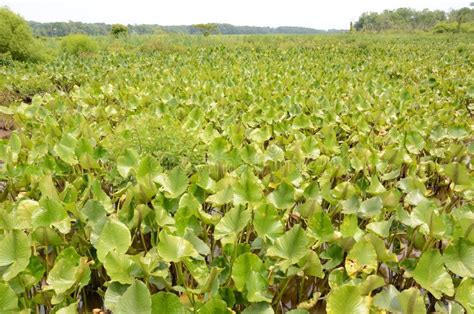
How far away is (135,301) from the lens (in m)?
1.19

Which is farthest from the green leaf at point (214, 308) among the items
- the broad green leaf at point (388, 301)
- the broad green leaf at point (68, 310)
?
the broad green leaf at point (388, 301)

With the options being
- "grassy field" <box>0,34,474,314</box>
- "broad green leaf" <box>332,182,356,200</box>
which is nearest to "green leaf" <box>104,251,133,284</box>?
"grassy field" <box>0,34,474,314</box>

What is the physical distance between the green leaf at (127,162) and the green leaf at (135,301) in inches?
49.0

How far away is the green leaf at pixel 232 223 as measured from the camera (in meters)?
1.73

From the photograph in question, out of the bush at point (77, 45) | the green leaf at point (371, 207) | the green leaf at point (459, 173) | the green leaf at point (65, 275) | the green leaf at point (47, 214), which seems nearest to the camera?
the green leaf at point (65, 275)

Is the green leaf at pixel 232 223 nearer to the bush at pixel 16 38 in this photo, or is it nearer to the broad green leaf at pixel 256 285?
the broad green leaf at pixel 256 285

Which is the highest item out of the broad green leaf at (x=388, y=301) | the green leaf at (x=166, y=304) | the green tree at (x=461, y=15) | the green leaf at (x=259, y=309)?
the green tree at (x=461, y=15)

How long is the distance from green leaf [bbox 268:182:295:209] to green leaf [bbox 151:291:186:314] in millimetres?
910

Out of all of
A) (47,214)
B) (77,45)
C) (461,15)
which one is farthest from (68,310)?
(461,15)

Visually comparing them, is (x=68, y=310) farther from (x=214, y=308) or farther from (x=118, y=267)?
(x=214, y=308)

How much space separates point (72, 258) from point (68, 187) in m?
0.51

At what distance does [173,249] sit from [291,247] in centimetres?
44

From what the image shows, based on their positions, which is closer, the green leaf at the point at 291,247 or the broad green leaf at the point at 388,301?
the broad green leaf at the point at 388,301

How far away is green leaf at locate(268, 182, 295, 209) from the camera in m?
2.01
